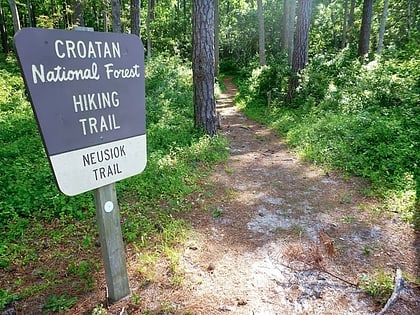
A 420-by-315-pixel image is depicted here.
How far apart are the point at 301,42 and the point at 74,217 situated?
359 inches

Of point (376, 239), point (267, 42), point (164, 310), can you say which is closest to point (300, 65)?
point (376, 239)

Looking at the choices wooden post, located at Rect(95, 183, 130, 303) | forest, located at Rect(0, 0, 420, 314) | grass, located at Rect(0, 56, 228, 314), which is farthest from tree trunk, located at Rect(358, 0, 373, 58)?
wooden post, located at Rect(95, 183, 130, 303)

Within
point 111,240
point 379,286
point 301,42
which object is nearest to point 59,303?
point 111,240

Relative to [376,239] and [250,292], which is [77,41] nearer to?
[250,292]

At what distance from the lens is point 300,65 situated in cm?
1063

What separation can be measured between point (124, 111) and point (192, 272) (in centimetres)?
177

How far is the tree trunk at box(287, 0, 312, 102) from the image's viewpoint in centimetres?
1016

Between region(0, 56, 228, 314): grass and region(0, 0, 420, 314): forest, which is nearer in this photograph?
region(0, 56, 228, 314): grass

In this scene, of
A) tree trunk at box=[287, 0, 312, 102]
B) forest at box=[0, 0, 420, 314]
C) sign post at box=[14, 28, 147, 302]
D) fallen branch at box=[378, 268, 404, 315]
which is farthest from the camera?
tree trunk at box=[287, 0, 312, 102]

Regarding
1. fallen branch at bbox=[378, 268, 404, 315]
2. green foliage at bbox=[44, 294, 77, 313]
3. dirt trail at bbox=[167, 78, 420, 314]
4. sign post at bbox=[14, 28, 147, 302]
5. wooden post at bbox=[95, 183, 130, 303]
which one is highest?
sign post at bbox=[14, 28, 147, 302]

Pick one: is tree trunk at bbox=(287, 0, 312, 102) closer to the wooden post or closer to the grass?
the grass

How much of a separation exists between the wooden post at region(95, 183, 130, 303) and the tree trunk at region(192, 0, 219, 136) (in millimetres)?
5043

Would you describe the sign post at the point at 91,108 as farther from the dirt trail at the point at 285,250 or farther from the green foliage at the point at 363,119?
the green foliage at the point at 363,119

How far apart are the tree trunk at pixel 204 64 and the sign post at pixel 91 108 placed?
501 centimetres
